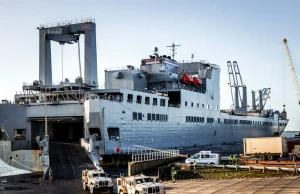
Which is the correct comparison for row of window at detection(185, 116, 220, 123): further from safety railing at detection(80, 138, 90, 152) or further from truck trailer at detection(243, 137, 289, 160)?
truck trailer at detection(243, 137, 289, 160)

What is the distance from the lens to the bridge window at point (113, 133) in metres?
48.2

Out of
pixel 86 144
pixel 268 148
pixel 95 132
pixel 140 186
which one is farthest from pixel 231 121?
pixel 140 186

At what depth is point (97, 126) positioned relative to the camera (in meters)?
46.4

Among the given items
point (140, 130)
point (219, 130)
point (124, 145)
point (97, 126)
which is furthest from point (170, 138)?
point (219, 130)

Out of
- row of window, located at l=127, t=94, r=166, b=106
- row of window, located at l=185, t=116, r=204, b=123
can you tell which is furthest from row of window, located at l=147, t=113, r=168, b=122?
row of window, located at l=185, t=116, r=204, b=123

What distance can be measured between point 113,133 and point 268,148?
18.0m

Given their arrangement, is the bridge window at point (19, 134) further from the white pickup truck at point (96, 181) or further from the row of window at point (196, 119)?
the row of window at point (196, 119)

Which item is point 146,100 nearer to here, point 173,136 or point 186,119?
point 173,136

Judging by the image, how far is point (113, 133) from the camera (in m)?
48.9

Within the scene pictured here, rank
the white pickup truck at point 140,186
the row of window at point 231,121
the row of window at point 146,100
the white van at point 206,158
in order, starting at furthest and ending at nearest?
1. the row of window at point 231,121
2. the row of window at point 146,100
3. the white van at point 206,158
4. the white pickup truck at point 140,186

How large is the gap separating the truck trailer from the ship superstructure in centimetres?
1565

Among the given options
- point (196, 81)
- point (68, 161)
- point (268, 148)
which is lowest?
point (68, 161)

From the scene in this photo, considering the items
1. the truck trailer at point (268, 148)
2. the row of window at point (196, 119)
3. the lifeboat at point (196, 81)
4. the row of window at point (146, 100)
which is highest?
the lifeboat at point (196, 81)

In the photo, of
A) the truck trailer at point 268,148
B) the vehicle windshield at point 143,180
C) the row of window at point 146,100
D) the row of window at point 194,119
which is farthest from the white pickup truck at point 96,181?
the row of window at point 194,119
